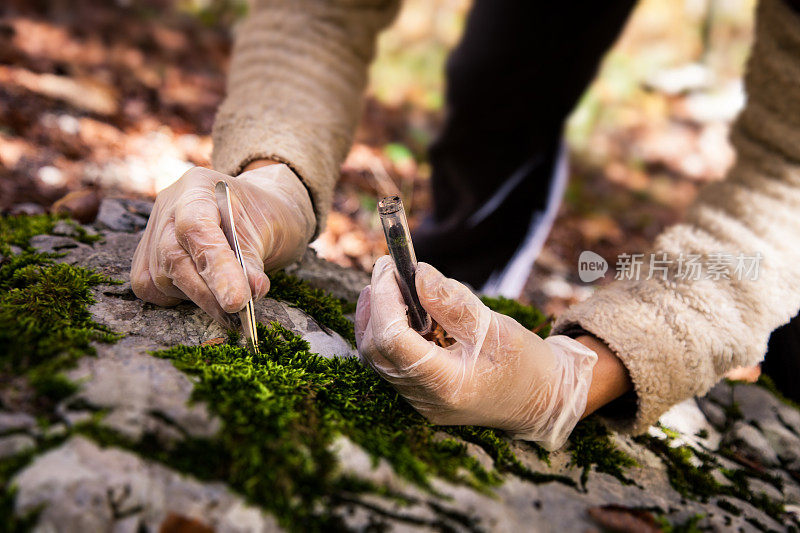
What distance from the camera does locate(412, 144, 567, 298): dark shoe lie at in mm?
3854

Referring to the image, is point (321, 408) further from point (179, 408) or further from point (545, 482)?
point (545, 482)

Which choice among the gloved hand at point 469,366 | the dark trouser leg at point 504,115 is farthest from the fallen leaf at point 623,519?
the dark trouser leg at point 504,115

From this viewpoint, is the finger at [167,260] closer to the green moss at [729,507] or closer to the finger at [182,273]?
the finger at [182,273]

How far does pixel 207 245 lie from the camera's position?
4.18ft

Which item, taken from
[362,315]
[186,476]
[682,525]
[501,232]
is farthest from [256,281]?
[501,232]

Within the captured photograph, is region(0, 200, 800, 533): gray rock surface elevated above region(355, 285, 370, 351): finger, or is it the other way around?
region(355, 285, 370, 351): finger

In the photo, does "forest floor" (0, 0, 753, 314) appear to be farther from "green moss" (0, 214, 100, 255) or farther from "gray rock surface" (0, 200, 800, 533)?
"gray rock surface" (0, 200, 800, 533)

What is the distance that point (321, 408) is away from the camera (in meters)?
1.19

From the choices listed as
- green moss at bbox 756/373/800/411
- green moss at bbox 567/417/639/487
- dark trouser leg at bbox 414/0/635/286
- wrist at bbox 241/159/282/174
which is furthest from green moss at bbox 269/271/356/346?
green moss at bbox 756/373/800/411

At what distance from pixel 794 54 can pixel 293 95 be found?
2215 millimetres

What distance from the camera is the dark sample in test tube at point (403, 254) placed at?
126 centimetres

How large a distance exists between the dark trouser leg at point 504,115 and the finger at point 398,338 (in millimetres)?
2177

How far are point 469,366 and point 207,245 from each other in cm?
81

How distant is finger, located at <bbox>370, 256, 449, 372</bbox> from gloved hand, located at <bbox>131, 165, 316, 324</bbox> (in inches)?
13.5
